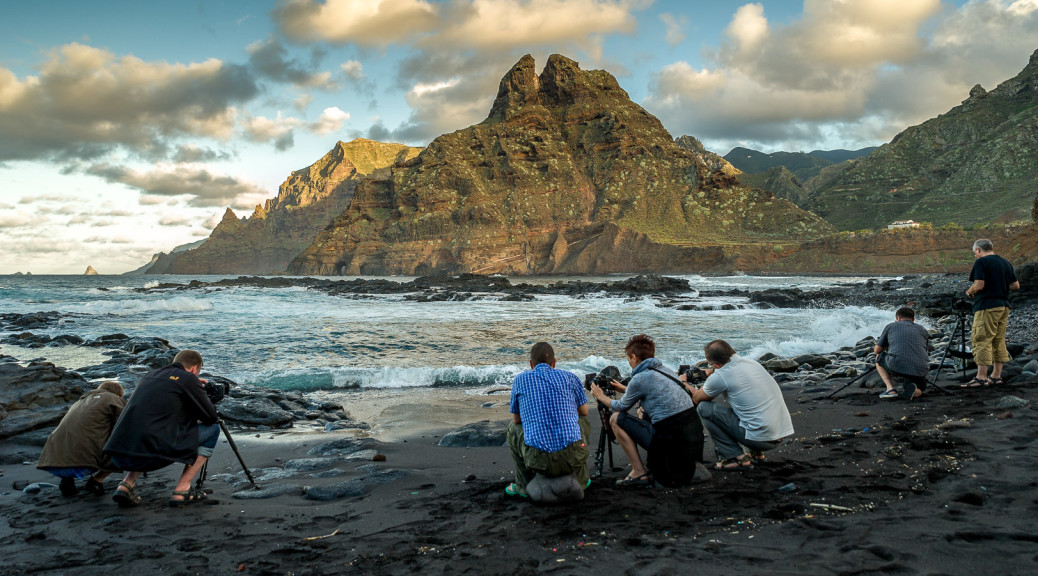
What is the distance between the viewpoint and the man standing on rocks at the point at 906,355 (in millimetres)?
7348

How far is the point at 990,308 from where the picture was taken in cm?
762

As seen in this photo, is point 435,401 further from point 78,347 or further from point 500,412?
point 78,347

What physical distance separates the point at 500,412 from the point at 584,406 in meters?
4.35

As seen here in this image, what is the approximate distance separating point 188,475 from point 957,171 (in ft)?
392

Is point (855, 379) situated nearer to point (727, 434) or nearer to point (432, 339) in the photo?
point (727, 434)

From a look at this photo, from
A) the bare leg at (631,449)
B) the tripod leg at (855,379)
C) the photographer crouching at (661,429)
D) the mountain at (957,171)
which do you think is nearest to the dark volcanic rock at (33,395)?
the bare leg at (631,449)

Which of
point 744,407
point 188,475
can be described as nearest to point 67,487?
point 188,475

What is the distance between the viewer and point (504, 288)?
5097cm

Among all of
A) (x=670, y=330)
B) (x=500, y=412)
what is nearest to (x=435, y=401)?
(x=500, y=412)

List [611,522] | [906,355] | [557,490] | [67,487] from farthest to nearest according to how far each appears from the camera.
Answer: [906,355] → [67,487] → [557,490] → [611,522]

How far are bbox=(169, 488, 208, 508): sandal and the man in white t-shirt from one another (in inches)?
180

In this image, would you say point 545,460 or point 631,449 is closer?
point 545,460

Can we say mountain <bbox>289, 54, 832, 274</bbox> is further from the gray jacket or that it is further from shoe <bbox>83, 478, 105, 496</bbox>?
shoe <bbox>83, 478, 105, 496</bbox>

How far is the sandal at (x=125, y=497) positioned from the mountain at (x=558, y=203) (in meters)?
82.6
